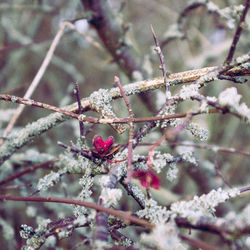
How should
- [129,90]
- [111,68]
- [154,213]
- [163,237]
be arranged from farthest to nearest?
[111,68]
[129,90]
[154,213]
[163,237]

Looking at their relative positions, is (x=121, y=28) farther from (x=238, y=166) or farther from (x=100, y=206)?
(x=238, y=166)

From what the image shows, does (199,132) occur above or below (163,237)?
above

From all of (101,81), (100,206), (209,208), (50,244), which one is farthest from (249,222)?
(101,81)

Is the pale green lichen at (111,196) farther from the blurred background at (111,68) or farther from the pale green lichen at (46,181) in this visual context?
the blurred background at (111,68)

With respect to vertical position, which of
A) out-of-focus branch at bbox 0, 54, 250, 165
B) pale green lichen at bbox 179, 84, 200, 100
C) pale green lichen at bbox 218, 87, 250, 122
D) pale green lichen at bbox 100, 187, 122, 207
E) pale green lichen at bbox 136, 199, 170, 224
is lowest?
pale green lichen at bbox 136, 199, 170, 224

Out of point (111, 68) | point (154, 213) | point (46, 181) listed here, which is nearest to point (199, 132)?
point (154, 213)

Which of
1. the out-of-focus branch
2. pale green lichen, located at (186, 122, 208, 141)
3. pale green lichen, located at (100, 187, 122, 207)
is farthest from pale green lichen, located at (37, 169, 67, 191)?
pale green lichen, located at (186, 122, 208, 141)

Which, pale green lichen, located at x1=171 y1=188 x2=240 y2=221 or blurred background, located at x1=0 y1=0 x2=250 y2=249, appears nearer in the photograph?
pale green lichen, located at x1=171 y1=188 x2=240 y2=221

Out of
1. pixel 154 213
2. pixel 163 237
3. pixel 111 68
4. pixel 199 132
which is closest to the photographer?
pixel 163 237

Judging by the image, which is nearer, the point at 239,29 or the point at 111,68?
the point at 239,29

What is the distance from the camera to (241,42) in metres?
1.71

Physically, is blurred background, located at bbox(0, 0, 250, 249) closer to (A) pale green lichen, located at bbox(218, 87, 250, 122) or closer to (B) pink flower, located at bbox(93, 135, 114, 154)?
(B) pink flower, located at bbox(93, 135, 114, 154)

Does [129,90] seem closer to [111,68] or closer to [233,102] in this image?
[233,102]

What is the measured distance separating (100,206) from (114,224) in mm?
147
